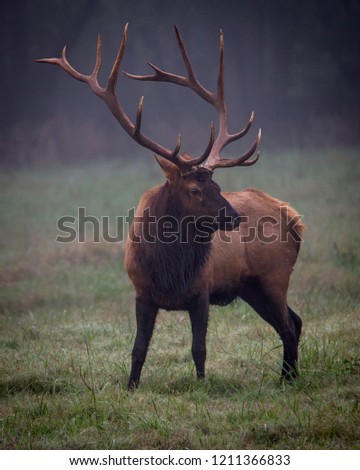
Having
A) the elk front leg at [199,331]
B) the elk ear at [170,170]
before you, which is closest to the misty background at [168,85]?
the elk ear at [170,170]

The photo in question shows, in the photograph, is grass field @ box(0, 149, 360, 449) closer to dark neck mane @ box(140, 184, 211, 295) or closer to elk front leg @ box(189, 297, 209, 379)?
elk front leg @ box(189, 297, 209, 379)

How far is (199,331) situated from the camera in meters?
6.34

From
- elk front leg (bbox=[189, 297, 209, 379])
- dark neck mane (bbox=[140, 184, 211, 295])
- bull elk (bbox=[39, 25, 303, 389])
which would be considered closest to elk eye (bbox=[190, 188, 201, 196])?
bull elk (bbox=[39, 25, 303, 389])

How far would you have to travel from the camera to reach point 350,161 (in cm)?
1662

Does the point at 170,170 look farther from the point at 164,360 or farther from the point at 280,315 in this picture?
the point at 164,360

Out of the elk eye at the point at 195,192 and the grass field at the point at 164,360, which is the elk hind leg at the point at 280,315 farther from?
the elk eye at the point at 195,192

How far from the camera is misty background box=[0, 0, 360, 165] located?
18.1 metres

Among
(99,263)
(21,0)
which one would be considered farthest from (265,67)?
(99,263)

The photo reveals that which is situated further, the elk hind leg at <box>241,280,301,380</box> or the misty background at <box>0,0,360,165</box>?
the misty background at <box>0,0,360,165</box>

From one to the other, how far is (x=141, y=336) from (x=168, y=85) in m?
13.9

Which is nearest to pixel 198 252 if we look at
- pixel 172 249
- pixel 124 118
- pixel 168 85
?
pixel 172 249

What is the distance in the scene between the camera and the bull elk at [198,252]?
633 cm
